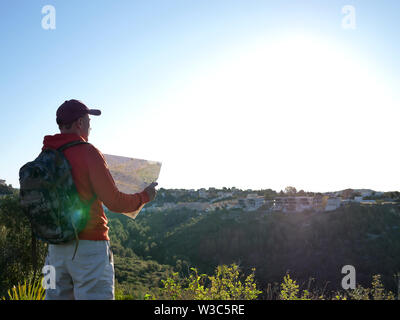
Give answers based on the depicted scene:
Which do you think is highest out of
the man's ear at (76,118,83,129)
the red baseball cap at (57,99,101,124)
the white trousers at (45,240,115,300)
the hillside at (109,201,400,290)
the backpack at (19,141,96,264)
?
the red baseball cap at (57,99,101,124)

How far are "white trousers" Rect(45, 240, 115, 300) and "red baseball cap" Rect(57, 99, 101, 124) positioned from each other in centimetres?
65

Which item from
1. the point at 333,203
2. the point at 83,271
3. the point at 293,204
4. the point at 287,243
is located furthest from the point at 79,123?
the point at 293,204

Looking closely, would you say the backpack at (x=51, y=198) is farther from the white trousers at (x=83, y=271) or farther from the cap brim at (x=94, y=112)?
the cap brim at (x=94, y=112)

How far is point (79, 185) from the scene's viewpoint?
66.7 inches

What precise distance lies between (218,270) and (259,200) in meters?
64.6

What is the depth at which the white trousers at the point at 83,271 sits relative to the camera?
1615 millimetres

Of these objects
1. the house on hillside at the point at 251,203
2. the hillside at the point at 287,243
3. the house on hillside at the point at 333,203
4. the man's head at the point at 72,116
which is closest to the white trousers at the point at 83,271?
the man's head at the point at 72,116

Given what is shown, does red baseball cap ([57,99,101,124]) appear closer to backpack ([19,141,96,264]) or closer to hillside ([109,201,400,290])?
backpack ([19,141,96,264])

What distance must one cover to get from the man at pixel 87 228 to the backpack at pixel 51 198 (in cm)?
5

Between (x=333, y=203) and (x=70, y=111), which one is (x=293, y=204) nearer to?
(x=333, y=203)

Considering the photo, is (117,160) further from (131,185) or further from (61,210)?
(61,210)

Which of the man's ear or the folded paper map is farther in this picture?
the folded paper map

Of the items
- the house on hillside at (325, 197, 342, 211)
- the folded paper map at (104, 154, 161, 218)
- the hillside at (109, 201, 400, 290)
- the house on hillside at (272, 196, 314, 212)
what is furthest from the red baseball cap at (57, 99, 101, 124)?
the house on hillside at (272, 196, 314, 212)

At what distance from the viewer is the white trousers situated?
162cm
